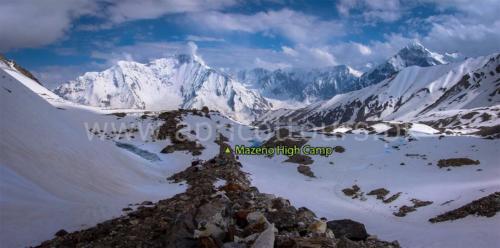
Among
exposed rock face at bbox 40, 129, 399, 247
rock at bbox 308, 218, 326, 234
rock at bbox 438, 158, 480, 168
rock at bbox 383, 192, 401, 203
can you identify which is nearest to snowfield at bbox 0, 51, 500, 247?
rock at bbox 383, 192, 401, 203

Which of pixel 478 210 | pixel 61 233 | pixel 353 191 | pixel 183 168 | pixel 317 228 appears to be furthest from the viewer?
pixel 353 191

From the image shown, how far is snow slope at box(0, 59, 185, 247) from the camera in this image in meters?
15.8

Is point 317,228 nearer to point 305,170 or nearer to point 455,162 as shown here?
point 305,170

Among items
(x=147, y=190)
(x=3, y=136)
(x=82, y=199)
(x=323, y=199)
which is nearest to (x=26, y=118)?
(x=3, y=136)

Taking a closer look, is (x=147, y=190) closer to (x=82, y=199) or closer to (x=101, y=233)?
(x=82, y=199)

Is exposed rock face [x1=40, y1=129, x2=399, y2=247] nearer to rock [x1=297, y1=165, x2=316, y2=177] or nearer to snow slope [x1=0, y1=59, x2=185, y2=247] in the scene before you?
snow slope [x1=0, y1=59, x2=185, y2=247]

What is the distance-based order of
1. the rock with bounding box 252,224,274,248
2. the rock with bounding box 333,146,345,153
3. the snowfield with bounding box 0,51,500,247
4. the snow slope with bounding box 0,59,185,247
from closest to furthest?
the rock with bounding box 252,224,274,248
the snow slope with bounding box 0,59,185,247
the snowfield with bounding box 0,51,500,247
the rock with bounding box 333,146,345,153

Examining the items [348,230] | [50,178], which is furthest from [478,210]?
[50,178]

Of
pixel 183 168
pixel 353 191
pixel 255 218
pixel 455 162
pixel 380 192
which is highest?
pixel 455 162

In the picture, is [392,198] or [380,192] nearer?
[392,198]

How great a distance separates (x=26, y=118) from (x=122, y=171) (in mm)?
8851

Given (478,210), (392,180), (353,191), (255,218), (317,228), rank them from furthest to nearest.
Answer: (392,180)
(353,191)
(478,210)
(317,228)
(255,218)

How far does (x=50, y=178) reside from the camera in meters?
21.3

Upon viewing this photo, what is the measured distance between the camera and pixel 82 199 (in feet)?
68.1
